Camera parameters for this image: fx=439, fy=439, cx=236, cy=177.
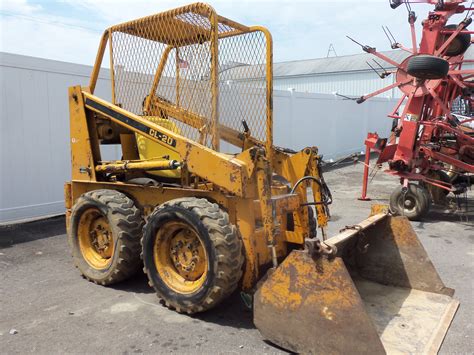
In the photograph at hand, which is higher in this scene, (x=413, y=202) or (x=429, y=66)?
(x=429, y=66)

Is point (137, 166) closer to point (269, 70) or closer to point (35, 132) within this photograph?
point (269, 70)

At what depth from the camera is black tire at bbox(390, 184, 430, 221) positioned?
7.47 meters

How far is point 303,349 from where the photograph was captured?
9.88 feet

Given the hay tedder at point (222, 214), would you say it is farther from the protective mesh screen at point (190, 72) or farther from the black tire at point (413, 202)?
the black tire at point (413, 202)

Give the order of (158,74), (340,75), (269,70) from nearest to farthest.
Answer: (269,70), (158,74), (340,75)

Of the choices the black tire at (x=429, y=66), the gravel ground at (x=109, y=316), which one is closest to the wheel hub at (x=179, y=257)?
the gravel ground at (x=109, y=316)

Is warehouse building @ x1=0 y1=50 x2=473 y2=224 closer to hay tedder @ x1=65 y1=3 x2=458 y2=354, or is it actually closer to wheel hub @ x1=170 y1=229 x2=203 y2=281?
hay tedder @ x1=65 y1=3 x2=458 y2=354

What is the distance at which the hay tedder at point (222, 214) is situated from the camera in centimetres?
305

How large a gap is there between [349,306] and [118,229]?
2.29 m

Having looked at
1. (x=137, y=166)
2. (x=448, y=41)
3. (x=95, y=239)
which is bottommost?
(x=95, y=239)

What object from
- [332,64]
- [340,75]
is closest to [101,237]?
[340,75]

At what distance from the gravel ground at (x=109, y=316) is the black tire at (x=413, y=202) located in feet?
5.24

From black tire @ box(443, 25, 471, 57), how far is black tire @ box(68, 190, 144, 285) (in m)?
6.34

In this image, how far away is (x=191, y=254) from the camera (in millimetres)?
3779
